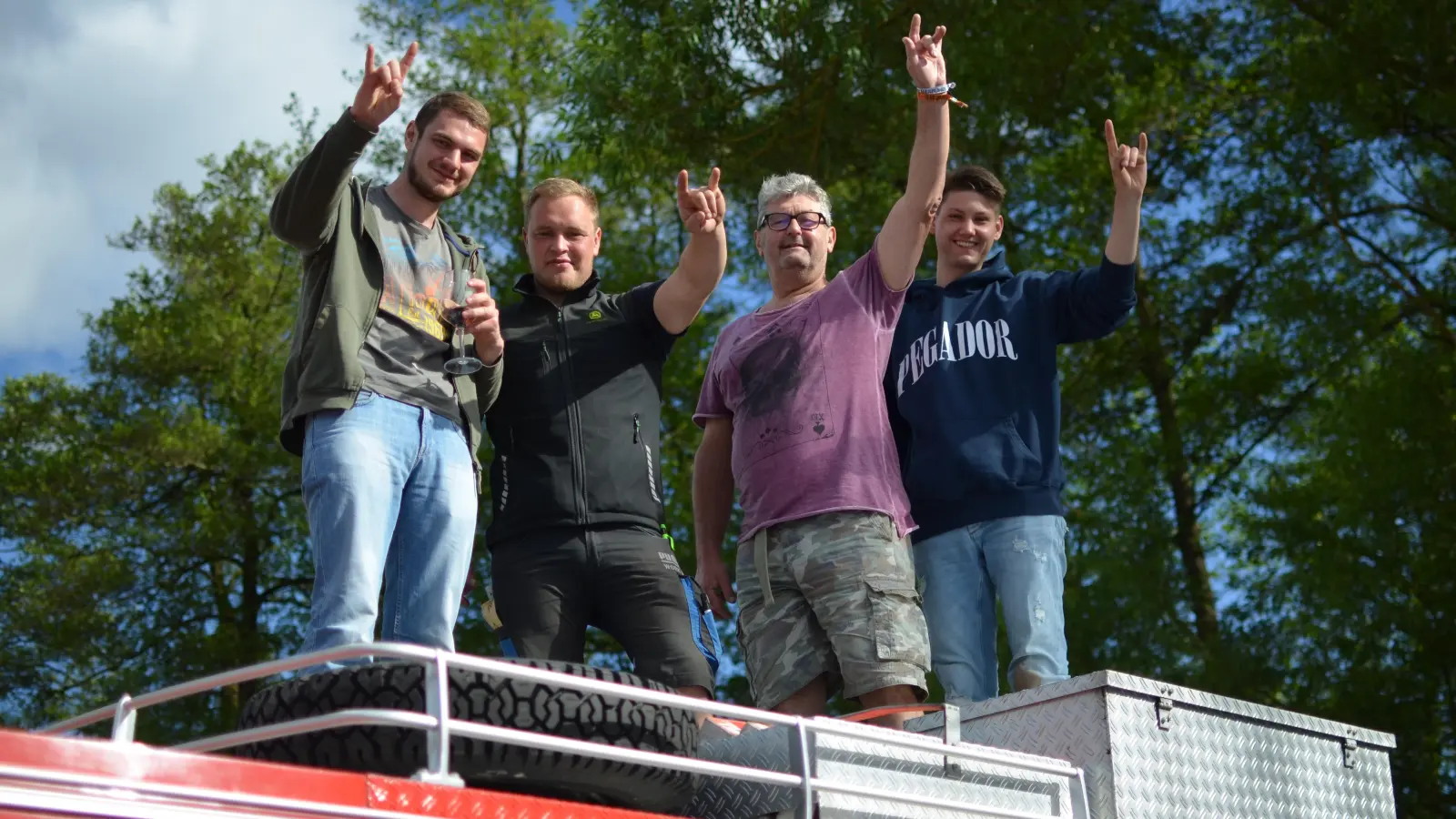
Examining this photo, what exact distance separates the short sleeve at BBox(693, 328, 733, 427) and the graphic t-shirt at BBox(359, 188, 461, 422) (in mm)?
1093

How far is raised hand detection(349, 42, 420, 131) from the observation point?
3.75 meters

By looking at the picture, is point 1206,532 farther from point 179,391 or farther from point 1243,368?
point 179,391

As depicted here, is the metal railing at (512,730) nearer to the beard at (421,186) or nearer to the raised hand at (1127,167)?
the beard at (421,186)

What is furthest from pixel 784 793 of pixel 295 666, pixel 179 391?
pixel 179 391

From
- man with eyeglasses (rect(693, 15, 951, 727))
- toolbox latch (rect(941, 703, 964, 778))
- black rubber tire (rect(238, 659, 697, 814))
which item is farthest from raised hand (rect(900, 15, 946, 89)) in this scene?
black rubber tire (rect(238, 659, 697, 814))

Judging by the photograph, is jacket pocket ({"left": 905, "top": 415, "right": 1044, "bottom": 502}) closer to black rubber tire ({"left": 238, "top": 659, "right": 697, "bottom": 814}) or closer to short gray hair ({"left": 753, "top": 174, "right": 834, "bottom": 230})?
Answer: short gray hair ({"left": 753, "top": 174, "right": 834, "bottom": 230})

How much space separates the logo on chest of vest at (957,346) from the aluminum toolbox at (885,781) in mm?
2000

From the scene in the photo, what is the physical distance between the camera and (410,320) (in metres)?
4.02

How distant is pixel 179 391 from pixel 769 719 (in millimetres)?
18942

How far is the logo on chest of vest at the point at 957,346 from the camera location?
4.92 metres

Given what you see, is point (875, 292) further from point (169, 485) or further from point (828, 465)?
point (169, 485)

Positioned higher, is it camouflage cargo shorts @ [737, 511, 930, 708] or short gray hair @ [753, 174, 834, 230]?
short gray hair @ [753, 174, 834, 230]

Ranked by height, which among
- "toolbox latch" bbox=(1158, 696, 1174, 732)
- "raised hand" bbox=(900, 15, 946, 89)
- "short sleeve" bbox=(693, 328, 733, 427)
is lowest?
"toolbox latch" bbox=(1158, 696, 1174, 732)

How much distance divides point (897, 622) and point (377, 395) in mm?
1532
